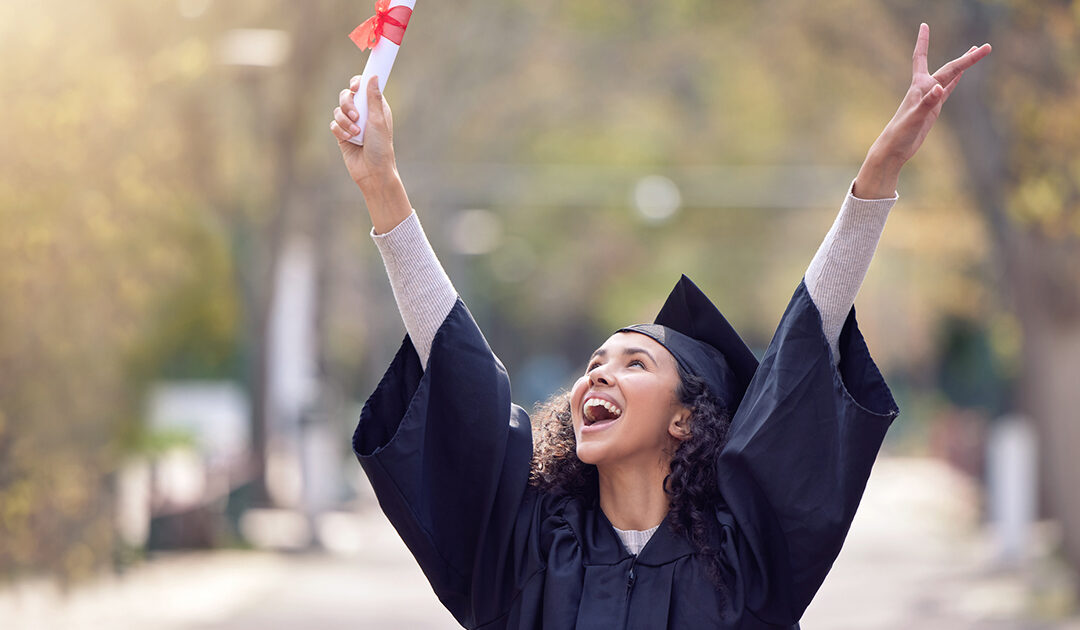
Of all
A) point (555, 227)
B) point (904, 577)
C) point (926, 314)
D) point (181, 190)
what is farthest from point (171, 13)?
point (555, 227)

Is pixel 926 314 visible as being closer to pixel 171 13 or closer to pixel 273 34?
pixel 273 34

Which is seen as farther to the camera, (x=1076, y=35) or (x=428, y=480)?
(x=1076, y=35)

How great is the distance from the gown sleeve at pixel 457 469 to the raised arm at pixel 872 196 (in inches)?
28.7

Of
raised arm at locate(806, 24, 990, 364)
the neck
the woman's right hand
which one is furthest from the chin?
the woman's right hand

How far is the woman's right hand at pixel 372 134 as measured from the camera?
3.13 m

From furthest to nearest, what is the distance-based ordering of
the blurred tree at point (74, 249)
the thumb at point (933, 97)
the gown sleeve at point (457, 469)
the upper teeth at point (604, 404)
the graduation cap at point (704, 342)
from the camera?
the blurred tree at point (74, 249), the graduation cap at point (704, 342), the upper teeth at point (604, 404), the gown sleeve at point (457, 469), the thumb at point (933, 97)

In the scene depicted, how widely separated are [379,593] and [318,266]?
8.48 metres

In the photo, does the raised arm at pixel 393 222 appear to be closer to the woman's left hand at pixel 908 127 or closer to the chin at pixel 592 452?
the chin at pixel 592 452

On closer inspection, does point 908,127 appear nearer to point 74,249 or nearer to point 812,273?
point 812,273

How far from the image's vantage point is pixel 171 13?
12703mm

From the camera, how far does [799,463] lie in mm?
2979

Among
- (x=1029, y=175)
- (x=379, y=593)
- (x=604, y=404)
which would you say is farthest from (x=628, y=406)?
(x=379, y=593)

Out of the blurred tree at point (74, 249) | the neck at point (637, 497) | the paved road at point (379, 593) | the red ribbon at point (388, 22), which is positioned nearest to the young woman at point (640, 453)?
the neck at point (637, 497)

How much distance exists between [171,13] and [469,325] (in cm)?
1038
